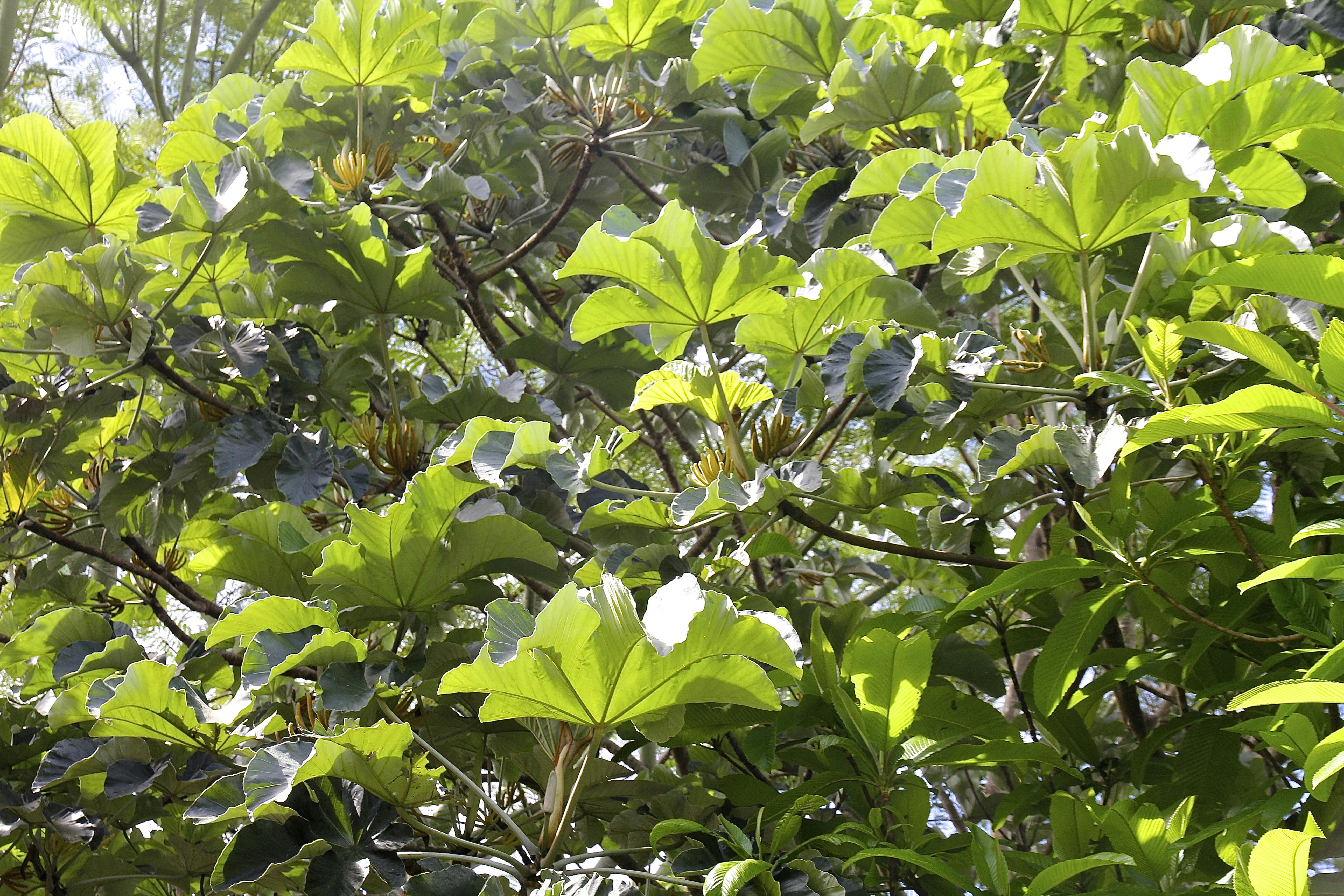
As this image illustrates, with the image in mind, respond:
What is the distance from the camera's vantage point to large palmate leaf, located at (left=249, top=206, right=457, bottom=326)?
5.53ft

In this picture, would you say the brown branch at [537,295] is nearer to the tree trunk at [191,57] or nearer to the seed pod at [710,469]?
the seed pod at [710,469]

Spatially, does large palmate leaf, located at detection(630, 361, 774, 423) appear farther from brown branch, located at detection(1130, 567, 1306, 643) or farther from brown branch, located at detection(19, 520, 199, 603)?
brown branch, located at detection(19, 520, 199, 603)

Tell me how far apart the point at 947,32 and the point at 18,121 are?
1514 millimetres

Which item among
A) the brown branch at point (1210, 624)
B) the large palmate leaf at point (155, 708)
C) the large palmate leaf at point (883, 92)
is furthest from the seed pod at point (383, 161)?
the brown branch at point (1210, 624)

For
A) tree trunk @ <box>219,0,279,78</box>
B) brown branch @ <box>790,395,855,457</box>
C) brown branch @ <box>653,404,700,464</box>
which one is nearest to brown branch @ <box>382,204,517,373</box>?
brown branch @ <box>653,404,700,464</box>

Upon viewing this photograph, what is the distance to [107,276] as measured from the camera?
1.51 metres

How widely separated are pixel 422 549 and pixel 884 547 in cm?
60

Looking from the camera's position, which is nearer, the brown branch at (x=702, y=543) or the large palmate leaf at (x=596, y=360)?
the brown branch at (x=702, y=543)

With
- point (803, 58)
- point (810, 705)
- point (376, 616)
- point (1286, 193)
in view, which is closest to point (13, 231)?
point (376, 616)

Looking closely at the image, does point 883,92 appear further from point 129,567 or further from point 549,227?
point 129,567

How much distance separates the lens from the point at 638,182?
2.02 meters

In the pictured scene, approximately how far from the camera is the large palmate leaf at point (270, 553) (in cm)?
140

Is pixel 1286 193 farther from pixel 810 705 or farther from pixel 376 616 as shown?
pixel 376 616

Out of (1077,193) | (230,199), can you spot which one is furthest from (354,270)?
(1077,193)
